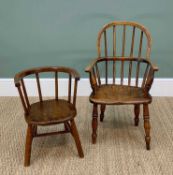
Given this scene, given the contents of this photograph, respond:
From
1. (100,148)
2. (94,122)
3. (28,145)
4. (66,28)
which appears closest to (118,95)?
(94,122)

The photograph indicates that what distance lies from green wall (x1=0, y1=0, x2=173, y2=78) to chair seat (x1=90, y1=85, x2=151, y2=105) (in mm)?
763

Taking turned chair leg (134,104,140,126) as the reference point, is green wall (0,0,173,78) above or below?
above

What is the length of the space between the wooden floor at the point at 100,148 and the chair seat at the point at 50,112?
33 centimetres

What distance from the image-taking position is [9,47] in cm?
288

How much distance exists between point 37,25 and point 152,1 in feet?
3.80

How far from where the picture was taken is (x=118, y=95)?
2072mm

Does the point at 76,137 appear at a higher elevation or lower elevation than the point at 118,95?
lower

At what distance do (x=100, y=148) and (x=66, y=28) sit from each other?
131 cm

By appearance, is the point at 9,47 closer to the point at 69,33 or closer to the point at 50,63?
the point at 50,63

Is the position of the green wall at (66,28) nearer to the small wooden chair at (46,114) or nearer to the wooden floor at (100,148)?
the wooden floor at (100,148)

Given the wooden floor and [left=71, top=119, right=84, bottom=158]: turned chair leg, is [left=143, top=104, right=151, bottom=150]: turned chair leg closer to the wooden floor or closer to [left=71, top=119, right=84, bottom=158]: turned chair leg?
the wooden floor

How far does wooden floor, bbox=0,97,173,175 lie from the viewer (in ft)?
6.14

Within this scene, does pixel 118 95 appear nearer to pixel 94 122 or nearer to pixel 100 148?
pixel 94 122

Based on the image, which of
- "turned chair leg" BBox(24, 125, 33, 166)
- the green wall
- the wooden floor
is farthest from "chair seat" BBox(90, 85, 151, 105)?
the green wall
